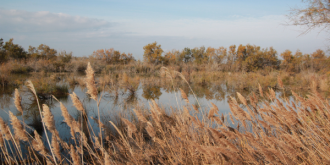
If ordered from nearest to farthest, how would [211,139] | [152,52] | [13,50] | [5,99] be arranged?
[211,139], [5,99], [13,50], [152,52]

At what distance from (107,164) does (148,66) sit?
742 inches

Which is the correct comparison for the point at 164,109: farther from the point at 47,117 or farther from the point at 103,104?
the point at 47,117

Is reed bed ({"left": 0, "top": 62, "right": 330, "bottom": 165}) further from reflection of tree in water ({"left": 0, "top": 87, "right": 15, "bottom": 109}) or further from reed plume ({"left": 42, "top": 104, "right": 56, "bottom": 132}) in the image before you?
reflection of tree in water ({"left": 0, "top": 87, "right": 15, "bottom": 109})

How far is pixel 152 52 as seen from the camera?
91.5 feet

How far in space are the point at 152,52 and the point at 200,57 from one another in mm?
7562

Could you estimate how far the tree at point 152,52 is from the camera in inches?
1068

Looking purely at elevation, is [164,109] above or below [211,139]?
below

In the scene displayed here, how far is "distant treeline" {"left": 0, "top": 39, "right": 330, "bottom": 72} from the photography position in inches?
764

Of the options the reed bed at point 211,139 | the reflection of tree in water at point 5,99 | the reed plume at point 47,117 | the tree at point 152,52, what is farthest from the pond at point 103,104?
the tree at point 152,52

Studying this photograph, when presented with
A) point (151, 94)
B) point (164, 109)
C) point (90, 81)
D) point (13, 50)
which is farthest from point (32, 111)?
point (13, 50)

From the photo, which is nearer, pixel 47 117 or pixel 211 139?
pixel 47 117

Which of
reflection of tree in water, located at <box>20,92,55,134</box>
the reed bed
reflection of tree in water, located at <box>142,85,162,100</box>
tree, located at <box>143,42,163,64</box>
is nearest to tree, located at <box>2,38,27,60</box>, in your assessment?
tree, located at <box>143,42,163,64</box>

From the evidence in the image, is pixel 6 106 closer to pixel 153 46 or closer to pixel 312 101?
pixel 312 101

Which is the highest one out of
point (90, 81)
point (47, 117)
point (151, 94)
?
point (90, 81)
